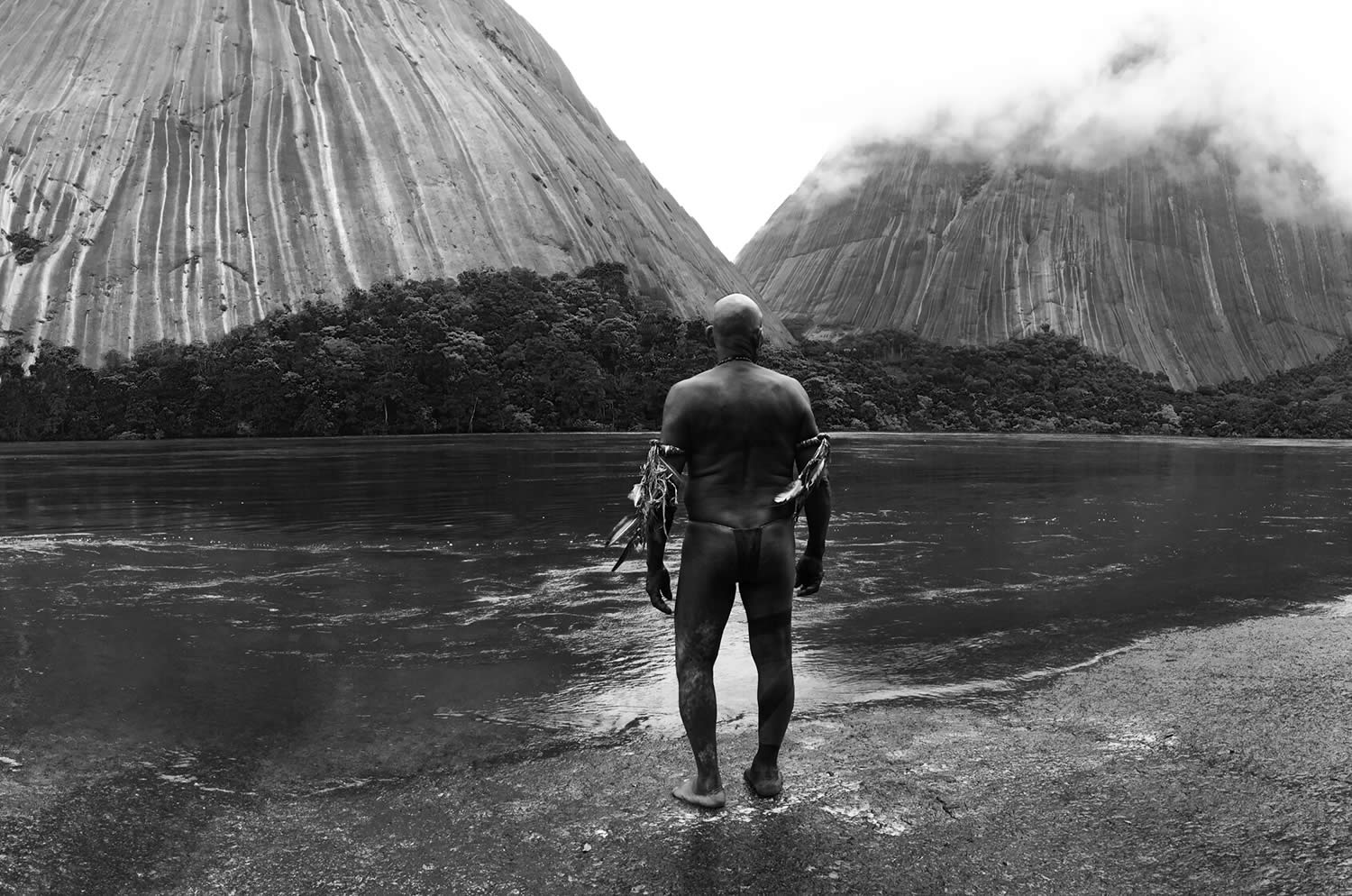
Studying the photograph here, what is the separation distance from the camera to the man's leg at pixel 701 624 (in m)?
4.64

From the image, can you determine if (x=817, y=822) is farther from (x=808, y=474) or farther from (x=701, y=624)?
(x=808, y=474)

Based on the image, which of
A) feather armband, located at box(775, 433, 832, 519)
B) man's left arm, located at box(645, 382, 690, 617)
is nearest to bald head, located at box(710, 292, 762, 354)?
man's left arm, located at box(645, 382, 690, 617)

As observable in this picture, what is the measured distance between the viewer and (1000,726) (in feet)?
18.4

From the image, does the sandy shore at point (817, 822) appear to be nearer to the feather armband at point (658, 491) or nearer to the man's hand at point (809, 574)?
the man's hand at point (809, 574)

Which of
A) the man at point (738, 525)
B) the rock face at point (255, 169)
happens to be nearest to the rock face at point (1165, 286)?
the rock face at point (255, 169)

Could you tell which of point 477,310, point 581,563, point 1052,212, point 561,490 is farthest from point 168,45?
point 1052,212

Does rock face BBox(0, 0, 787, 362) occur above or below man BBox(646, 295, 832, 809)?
above

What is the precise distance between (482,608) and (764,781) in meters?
5.30

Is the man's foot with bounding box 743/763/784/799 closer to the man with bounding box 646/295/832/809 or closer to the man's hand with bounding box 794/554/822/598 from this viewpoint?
the man with bounding box 646/295/832/809

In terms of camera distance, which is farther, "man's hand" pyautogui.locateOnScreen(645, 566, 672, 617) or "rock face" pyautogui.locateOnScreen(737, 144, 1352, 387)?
"rock face" pyautogui.locateOnScreen(737, 144, 1352, 387)

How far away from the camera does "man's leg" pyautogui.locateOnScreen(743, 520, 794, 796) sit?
4715 millimetres

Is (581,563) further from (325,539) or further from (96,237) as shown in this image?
(96,237)

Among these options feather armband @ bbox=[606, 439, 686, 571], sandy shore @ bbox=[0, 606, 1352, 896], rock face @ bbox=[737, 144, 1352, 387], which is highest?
rock face @ bbox=[737, 144, 1352, 387]

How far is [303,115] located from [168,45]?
17406 millimetres
